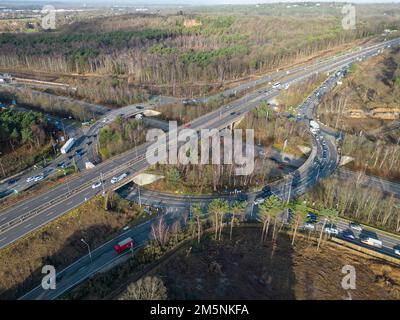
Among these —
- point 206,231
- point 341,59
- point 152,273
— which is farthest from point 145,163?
point 341,59

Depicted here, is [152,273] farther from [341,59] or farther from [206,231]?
[341,59]

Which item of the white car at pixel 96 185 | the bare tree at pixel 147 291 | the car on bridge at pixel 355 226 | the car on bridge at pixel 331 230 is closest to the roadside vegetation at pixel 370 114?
the car on bridge at pixel 355 226

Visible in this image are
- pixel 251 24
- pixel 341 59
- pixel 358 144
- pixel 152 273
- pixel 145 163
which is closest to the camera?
pixel 152 273

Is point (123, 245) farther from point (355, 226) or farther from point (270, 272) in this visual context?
point (355, 226)

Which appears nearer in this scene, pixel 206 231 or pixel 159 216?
pixel 206 231

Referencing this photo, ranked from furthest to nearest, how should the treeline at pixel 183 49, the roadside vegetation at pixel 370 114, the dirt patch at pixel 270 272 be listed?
the treeline at pixel 183 49, the roadside vegetation at pixel 370 114, the dirt patch at pixel 270 272

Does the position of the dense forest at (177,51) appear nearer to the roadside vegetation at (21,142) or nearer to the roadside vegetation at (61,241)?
the roadside vegetation at (21,142)
